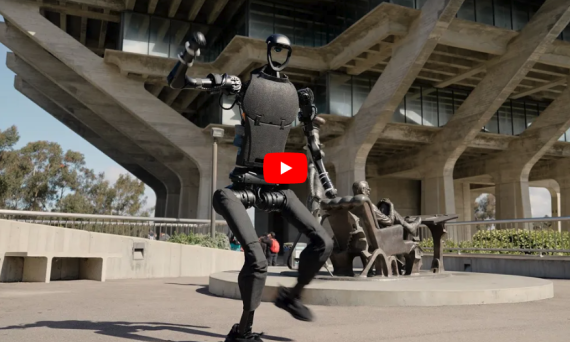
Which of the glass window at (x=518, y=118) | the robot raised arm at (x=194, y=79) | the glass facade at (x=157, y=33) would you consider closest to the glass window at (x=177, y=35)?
the glass facade at (x=157, y=33)

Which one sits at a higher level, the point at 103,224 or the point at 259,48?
the point at 259,48

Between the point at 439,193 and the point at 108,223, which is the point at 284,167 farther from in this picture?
the point at 439,193

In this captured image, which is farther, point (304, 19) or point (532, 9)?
point (304, 19)

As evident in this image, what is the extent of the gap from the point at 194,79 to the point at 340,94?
2134 centimetres

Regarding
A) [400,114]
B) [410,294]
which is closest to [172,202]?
[400,114]

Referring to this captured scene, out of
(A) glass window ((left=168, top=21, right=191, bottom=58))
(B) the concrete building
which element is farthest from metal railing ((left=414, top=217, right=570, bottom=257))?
(A) glass window ((left=168, top=21, right=191, bottom=58))

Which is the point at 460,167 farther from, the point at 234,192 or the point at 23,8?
the point at 234,192

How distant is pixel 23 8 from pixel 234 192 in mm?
24807

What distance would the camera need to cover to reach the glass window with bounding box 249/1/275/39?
77.2 feet

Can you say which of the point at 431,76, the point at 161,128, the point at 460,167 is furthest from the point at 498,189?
the point at 161,128

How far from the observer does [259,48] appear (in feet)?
76.5

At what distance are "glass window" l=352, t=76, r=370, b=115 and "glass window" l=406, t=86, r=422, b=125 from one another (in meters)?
2.30

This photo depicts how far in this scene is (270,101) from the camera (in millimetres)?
4172

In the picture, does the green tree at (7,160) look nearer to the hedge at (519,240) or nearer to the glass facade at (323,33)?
the glass facade at (323,33)
